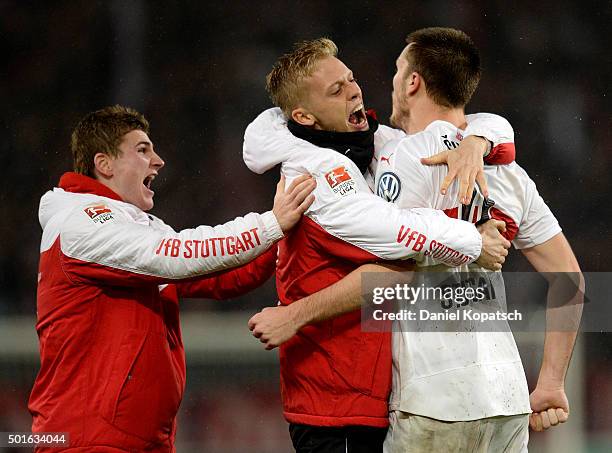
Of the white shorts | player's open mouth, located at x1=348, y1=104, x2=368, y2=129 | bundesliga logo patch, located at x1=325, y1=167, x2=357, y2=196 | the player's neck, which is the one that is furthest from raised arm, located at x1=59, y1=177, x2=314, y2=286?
the white shorts

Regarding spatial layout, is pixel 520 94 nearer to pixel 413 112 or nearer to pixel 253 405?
pixel 253 405

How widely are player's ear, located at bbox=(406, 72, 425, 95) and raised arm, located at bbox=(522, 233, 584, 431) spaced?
0.46 metres

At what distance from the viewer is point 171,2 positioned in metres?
4.72

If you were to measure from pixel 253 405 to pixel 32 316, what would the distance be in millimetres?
1084

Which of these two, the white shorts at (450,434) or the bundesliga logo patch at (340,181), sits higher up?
the bundesliga logo patch at (340,181)

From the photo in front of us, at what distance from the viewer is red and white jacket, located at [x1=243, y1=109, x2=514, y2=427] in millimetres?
1778

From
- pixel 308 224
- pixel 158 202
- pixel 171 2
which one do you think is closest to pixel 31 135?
pixel 158 202

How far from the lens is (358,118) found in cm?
203

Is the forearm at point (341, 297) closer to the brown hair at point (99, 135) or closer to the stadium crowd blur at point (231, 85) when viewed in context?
the brown hair at point (99, 135)

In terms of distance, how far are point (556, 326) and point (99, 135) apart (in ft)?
4.14

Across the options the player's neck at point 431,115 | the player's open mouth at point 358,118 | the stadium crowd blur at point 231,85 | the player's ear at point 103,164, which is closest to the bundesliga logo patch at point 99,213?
the player's ear at point 103,164

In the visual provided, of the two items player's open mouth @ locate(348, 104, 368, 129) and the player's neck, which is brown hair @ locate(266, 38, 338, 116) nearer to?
player's open mouth @ locate(348, 104, 368, 129)

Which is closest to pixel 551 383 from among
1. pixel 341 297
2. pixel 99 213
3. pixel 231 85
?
pixel 341 297

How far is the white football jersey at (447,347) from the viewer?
178cm
